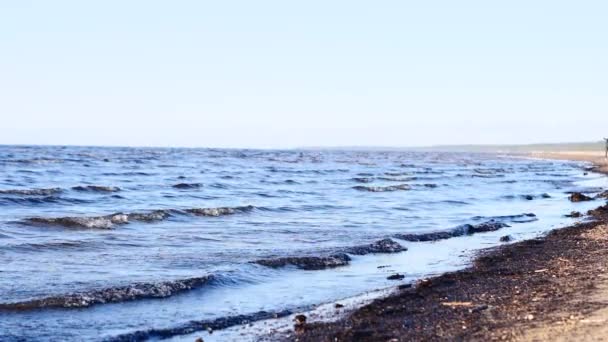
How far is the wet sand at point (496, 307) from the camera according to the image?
25.6ft

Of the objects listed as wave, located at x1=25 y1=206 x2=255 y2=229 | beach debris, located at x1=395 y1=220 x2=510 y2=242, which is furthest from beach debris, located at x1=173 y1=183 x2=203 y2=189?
beach debris, located at x1=395 y1=220 x2=510 y2=242

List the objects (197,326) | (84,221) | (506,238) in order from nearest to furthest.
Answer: (197,326) < (506,238) < (84,221)

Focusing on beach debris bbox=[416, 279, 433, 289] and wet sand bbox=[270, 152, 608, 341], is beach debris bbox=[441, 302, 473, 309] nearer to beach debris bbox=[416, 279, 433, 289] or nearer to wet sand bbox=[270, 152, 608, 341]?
wet sand bbox=[270, 152, 608, 341]

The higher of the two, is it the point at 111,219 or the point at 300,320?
the point at 300,320

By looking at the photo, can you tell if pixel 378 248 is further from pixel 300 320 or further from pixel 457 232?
pixel 300 320

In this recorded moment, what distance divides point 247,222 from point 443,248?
6499mm

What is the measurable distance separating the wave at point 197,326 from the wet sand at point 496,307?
865mm

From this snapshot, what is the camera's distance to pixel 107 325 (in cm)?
909

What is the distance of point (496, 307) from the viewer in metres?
9.07

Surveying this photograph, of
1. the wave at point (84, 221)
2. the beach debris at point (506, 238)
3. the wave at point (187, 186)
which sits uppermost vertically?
the beach debris at point (506, 238)

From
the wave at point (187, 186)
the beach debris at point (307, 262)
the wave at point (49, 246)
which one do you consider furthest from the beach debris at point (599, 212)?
the wave at point (187, 186)

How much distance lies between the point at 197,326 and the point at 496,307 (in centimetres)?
346

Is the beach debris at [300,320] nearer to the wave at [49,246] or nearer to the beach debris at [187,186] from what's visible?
the wave at [49,246]

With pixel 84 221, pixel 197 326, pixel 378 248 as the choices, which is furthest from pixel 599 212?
pixel 197 326
